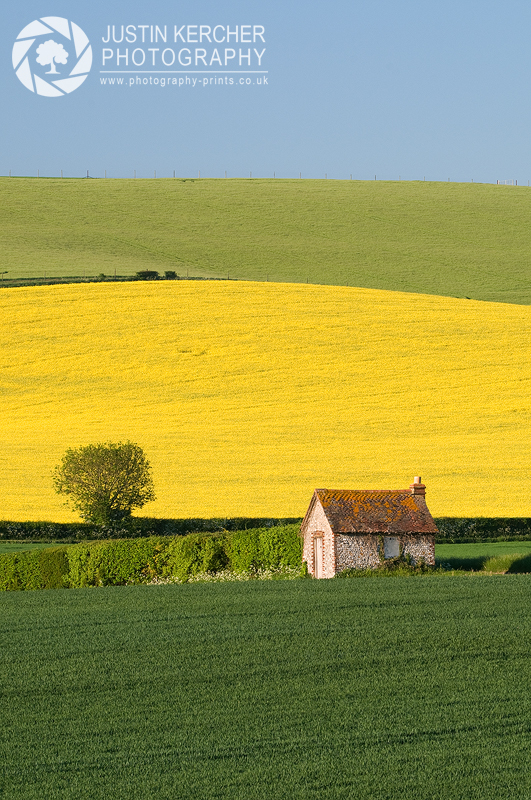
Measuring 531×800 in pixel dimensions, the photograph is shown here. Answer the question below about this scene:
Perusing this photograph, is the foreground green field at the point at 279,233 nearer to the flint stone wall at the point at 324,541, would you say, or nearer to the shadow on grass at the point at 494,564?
the shadow on grass at the point at 494,564

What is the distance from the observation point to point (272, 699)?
11.2m

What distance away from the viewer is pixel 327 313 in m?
61.2

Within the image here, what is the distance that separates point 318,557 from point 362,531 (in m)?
1.55

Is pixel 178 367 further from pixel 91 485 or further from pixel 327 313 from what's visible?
pixel 91 485

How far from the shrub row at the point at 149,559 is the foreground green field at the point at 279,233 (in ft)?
163

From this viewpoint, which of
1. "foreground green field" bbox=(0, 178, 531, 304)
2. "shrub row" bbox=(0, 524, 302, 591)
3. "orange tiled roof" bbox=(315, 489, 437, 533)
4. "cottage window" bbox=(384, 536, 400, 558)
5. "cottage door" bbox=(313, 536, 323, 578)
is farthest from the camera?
"foreground green field" bbox=(0, 178, 531, 304)

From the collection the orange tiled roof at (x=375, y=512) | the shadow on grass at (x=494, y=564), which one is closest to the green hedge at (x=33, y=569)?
the orange tiled roof at (x=375, y=512)

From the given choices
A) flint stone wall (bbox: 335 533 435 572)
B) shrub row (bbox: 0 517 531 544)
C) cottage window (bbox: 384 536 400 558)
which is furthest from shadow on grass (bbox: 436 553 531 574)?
shrub row (bbox: 0 517 531 544)

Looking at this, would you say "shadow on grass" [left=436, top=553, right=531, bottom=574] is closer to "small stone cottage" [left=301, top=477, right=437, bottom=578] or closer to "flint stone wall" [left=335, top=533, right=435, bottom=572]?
"flint stone wall" [left=335, top=533, right=435, bottom=572]

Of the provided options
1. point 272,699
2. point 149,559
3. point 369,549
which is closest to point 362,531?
point 369,549

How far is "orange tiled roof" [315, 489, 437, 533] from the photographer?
24234 mm

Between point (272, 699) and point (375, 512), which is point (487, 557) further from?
point (272, 699)

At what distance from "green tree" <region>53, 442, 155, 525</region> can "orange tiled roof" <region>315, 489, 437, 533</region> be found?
8601 mm

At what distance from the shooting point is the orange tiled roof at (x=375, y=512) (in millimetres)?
24234
